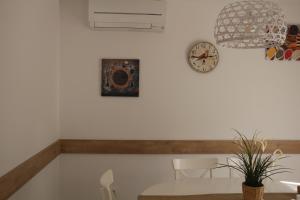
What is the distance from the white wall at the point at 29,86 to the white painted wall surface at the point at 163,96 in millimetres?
229

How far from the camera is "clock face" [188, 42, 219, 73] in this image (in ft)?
11.2

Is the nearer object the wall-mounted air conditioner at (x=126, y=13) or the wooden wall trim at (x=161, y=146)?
the wall-mounted air conditioner at (x=126, y=13)

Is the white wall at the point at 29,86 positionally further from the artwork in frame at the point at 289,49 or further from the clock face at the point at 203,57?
the artwork in frame at the point at 289,49

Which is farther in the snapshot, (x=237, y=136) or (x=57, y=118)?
(x=237, y=136)

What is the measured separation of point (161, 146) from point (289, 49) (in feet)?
6.18

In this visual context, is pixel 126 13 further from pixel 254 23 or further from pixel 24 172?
pixel 24 172

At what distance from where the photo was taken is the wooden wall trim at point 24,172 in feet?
6.19

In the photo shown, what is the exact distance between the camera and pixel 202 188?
2322mm

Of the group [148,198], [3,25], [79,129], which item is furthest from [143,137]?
[3,25]

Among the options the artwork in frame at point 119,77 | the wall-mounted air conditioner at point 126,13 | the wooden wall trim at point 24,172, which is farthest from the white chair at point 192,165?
the wall-mounted air conditioner at point 126,13

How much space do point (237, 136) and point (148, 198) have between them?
177 cm

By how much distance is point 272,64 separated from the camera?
11.5ft

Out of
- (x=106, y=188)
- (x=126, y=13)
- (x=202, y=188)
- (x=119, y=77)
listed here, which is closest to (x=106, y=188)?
(x=106, y=188)

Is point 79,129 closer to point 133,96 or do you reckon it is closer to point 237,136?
point 133,96
